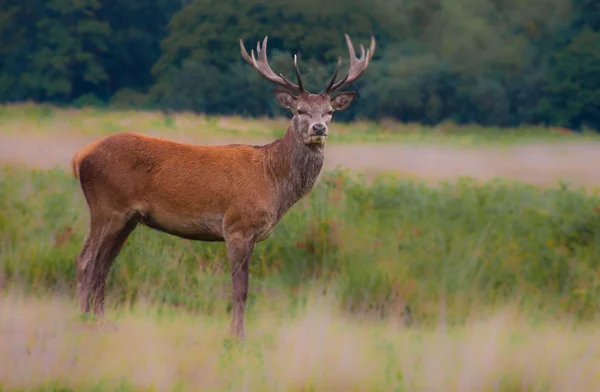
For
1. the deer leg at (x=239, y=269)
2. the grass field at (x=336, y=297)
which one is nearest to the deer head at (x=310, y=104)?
the deer leg at (x=239, y=269)

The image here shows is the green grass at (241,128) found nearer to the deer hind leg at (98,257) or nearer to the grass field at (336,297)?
the grass field at (336,297)

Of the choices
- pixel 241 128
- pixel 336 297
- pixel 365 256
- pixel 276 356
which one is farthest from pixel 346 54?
pixel 276 356

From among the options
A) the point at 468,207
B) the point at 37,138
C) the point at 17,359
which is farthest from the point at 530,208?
the point at 37,138

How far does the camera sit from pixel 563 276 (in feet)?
32.4

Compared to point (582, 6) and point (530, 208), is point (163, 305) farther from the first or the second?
point (582, 6)

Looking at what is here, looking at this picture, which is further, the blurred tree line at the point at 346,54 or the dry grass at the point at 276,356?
the blurred tree line at the point at 346,54

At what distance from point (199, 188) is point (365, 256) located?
2701 mm

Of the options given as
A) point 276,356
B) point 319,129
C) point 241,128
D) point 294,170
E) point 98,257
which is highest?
point 241,128

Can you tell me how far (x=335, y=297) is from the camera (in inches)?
348

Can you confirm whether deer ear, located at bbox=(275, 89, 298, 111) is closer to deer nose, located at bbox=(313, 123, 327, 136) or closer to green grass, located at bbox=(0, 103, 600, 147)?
deer nose, located at bbox=(313, 123, 327, 136)

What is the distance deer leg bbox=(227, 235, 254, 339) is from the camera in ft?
24.6

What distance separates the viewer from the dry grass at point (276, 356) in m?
5.82

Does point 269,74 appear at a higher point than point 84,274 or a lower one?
higher

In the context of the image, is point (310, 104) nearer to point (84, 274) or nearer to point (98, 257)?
point (98, 257)
